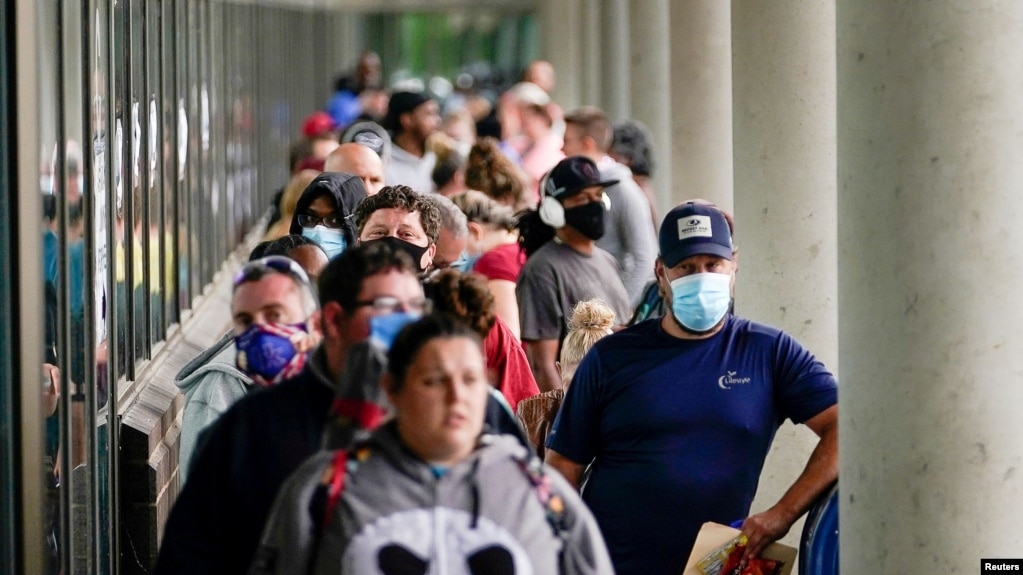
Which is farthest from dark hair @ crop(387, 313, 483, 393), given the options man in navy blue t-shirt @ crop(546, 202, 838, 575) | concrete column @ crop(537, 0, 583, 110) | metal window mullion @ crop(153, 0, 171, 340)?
concrete column @ crop(537, 0, 583, 110)

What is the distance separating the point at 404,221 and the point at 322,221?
80 cm

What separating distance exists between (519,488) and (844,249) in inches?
64.0

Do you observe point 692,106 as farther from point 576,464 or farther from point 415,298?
point 415,298

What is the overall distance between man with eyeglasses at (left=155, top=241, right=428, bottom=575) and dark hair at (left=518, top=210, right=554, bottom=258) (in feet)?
15.3

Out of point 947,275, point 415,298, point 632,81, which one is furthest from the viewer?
point 632,81

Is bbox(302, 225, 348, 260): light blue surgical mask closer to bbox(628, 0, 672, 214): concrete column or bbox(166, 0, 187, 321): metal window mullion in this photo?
bbox(166, 0, 187, 321): metal window mullion

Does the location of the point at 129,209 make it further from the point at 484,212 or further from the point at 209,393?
the point at 209,393

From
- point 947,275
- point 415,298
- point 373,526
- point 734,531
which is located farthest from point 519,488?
point 734,531

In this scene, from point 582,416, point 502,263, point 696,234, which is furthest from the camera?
point 502,263

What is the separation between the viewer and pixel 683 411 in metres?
5.50

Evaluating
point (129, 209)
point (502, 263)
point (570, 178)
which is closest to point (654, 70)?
point (502, 263)

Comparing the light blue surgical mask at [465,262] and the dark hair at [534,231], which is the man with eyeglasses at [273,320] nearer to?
the light blue surgical mask at [465,262]

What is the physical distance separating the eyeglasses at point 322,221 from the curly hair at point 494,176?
337 cm

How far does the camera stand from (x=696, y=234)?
227 inches
